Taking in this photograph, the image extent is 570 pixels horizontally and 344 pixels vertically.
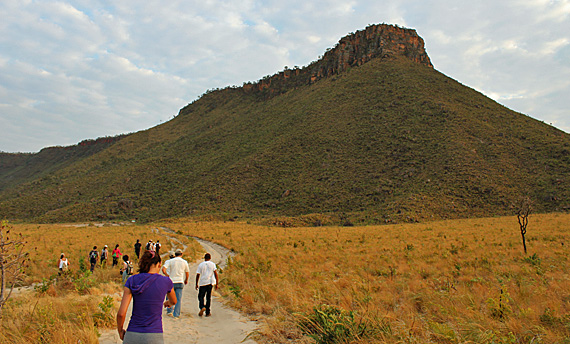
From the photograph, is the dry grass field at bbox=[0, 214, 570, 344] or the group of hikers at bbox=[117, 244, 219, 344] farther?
the dry grass field at bbox=[0, 214, 570, 344]

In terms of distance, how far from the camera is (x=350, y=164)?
48.7 metres

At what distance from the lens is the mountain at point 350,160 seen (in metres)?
38.9

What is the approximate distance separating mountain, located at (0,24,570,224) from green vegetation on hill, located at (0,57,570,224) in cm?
24

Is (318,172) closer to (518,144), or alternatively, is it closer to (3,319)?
(518,144)

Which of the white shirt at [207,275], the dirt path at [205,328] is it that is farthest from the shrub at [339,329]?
the white shirt at [207,275]

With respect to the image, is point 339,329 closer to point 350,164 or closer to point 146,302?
point 146,302

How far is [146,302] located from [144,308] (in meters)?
0.07

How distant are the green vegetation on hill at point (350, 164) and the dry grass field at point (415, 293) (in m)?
21.9

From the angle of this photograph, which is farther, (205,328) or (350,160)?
(350,160)

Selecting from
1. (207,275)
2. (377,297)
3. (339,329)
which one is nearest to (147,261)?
(339,329)

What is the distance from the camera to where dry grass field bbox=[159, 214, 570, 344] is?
4.72 m

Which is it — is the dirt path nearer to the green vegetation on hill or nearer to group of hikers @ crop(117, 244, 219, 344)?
group of hikers @ crop(117, 244, 219, 344)

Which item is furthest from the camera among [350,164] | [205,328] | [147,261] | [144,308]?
[350,164]

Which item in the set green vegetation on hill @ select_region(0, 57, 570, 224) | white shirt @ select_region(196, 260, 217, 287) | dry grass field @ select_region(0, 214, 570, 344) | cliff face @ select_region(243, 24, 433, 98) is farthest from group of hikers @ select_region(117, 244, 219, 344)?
cliff face @ select_region(243, 24, 433, 98)
